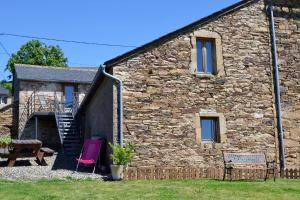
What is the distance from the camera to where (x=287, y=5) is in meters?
13.8

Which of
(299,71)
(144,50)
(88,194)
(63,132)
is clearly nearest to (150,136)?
(144,50)

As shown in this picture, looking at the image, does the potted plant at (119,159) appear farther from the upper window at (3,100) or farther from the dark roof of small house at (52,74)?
the upper window at (3,100)

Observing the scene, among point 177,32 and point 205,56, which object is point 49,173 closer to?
point 177,32

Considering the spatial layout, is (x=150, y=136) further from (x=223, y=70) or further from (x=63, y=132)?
(x=63, y=132)

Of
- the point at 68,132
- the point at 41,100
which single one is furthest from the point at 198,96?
the point at 41,100

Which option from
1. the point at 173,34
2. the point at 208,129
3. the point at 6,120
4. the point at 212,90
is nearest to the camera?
the point at 173,34

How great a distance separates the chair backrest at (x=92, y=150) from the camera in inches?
495

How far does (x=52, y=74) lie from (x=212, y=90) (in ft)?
57.3

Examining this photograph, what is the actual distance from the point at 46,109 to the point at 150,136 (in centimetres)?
1556

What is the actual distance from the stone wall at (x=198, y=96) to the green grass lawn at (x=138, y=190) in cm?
187

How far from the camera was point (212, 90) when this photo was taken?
40.7 ft

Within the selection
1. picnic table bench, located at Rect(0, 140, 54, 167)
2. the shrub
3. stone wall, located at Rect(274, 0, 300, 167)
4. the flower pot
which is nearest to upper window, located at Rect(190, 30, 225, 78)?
stone wall, located at Rect(274, 0, 300, 167)

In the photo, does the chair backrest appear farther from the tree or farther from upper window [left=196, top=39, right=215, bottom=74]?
the tree

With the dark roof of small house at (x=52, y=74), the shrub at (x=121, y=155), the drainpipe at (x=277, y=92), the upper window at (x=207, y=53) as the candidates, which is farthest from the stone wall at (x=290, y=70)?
the dark roof of small house at (x=52, y=74)
